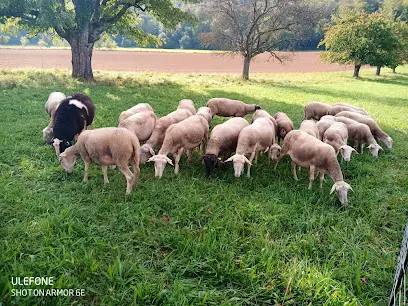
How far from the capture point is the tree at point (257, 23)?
84.4 ft

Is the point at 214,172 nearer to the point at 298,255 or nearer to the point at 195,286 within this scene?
the point at 298,255

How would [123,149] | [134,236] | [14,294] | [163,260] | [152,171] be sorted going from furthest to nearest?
[152,171] → [123,149] → [134,236] → [163,260] → [14,294]

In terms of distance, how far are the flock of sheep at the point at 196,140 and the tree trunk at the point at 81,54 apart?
9.75 metres

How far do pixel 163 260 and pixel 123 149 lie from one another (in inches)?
101

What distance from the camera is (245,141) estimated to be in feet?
23.0

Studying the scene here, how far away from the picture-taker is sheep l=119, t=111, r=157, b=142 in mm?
7477

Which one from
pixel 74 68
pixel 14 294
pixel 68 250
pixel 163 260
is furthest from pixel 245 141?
pixel 74 68

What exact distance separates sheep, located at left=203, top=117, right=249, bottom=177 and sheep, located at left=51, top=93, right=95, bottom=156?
10.7 feet

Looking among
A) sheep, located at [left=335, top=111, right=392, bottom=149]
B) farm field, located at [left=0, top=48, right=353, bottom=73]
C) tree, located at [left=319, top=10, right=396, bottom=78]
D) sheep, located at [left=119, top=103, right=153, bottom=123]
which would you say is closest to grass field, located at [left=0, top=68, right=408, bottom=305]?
sheep, located at [left=335, top=111, right=392, bottom=149]

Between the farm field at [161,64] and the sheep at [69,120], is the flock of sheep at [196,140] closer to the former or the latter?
the sheep at [69,120]

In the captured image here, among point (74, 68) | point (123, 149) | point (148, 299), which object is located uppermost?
point (74, 68)

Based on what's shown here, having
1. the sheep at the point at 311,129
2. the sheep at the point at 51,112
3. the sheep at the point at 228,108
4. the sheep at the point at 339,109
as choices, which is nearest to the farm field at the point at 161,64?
the sheep at the point at 339,109

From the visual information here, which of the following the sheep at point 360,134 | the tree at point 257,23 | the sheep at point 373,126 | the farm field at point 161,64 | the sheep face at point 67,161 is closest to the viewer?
the sheep face at point 67,161

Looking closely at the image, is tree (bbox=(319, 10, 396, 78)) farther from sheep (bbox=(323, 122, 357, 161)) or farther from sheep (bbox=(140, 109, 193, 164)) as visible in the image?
A: sheep (bbox=(140, 109, 193, 164))
